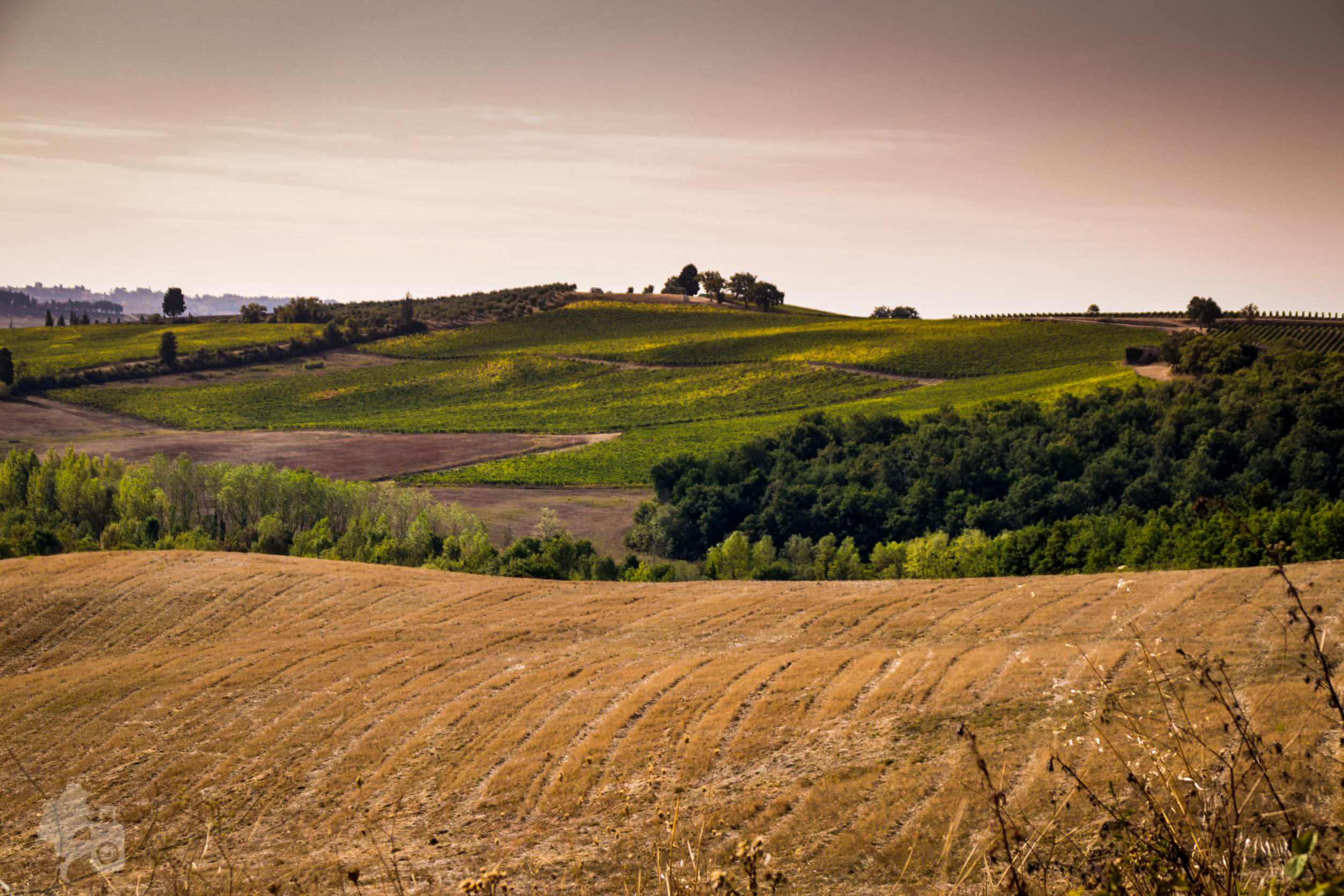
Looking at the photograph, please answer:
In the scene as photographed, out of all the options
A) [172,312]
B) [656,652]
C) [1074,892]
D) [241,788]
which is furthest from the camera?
[172,312]

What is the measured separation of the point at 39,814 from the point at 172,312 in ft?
637

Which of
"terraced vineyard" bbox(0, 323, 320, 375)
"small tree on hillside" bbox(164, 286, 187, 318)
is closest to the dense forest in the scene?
"terraced vineyard" bbox(0, 323, 320, 375)

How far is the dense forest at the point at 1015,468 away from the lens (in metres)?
63.7

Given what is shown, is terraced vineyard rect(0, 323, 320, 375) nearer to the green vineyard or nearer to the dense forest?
the green vineyard

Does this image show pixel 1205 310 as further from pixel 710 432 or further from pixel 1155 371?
pixel 710 432

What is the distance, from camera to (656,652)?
24.7 meters

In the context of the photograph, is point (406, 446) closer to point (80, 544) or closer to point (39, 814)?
point (80, 544)

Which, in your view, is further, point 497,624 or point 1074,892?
point 497,624

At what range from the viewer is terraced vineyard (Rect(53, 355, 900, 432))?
4545 inches

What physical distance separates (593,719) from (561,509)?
60.2m

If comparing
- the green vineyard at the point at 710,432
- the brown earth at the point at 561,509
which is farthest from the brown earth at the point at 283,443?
the brown earth at the point at 561,509

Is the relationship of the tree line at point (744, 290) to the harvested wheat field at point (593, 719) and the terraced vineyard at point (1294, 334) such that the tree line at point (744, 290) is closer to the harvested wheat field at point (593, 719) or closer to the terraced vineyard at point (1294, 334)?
the terraced vineyard at point (1294, 334)

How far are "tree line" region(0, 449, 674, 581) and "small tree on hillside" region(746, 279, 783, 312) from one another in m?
132

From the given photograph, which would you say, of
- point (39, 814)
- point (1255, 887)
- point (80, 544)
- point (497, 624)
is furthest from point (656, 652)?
point (80, 544)
